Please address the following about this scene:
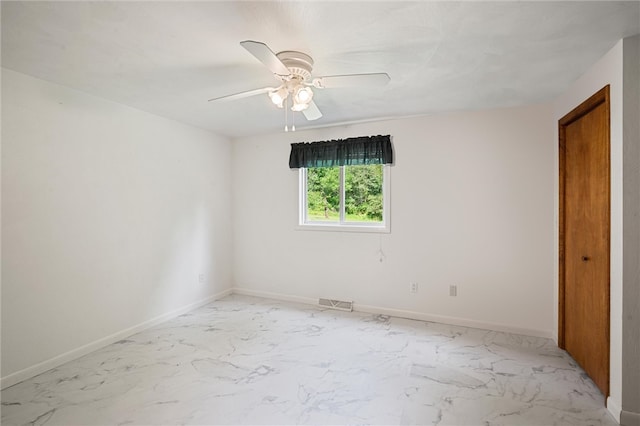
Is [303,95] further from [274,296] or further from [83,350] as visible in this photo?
[274,296]

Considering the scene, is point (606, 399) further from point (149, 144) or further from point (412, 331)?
point (149, 144)

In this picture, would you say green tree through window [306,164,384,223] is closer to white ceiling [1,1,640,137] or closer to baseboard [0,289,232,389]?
white ceiling [1,1,640,137]

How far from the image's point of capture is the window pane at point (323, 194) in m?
3.98

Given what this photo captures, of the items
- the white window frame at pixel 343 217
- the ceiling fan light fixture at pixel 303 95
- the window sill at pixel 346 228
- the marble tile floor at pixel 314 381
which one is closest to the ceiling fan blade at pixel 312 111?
the ceiling fan light fixture at pixel 303 95

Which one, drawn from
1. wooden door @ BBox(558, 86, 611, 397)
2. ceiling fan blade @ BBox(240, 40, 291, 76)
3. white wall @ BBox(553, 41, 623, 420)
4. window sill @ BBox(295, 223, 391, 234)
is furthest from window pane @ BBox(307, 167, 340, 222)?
white wall @ BBox(553, 41, 623, 420)

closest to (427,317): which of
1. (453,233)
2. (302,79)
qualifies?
(453,233)

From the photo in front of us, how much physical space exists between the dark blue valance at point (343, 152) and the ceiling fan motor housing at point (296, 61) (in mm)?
1721

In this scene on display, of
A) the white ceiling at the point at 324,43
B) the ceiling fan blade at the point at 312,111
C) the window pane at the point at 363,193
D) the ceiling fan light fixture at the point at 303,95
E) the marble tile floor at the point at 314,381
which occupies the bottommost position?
the marble tile floor at the point at 314,381

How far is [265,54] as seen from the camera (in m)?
1.57

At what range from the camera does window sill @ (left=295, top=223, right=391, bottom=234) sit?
3.62 metres

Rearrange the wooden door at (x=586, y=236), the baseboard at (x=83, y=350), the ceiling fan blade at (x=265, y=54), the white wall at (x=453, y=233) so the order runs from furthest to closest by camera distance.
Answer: the white wall at (x=453, y=233), the baseboard at (x=83, y=350), the wooden door at (x=586, y=236), the ceiling fan blade at (x=265, y=54)

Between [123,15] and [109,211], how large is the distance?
75.4 inches

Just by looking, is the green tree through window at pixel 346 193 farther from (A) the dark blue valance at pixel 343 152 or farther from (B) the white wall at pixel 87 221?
(B) the white wall at pixel 87 221

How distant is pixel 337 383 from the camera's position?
7.32 ft
